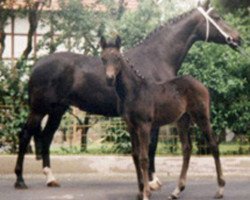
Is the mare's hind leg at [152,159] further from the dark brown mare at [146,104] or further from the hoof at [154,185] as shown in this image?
the dark brown mare at [146,104]

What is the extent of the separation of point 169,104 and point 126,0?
32.7 ft

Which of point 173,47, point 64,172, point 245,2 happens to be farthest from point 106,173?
point 245,2

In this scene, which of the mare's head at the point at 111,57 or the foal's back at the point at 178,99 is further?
the foal's back at the point at 178,99

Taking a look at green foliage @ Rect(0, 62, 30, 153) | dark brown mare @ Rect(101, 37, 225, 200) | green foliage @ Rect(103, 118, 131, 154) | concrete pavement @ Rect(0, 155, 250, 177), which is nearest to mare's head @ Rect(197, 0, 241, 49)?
dark brown mare @ Rect(101, 37, 225, 200)

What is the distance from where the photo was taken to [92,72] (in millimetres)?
9414

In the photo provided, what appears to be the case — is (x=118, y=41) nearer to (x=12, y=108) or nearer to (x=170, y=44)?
(x=170, y=44)

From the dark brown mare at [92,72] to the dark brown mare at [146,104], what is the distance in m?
1.18

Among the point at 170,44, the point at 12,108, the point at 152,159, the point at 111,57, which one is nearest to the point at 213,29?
the point at 170,44

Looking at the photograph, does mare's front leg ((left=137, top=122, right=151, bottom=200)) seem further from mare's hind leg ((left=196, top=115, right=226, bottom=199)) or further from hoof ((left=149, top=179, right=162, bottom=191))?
hoof ((left=149, top=179, right=162, bottom=191))

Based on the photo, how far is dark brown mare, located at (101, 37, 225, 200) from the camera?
295 inches

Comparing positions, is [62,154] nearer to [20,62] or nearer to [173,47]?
[20,62]

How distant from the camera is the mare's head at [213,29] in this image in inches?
375

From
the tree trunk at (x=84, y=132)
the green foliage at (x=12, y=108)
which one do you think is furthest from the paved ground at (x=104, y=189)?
the tree trunk at (x=84, y=132)

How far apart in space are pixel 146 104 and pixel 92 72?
6.29 feet
